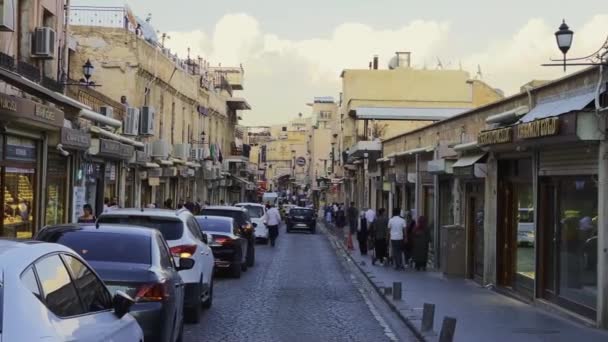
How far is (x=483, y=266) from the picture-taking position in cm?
1962

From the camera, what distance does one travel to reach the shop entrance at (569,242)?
13133 millimetres

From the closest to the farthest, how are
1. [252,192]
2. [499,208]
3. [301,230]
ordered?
[499,208] → [301,230] → [252,192]

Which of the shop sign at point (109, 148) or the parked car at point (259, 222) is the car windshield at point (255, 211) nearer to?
the parked car at point (259, 222)

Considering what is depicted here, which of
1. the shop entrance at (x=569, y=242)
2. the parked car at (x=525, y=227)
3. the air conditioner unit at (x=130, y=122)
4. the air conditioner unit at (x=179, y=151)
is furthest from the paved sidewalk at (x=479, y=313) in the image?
the air conditioner unit at (x=179, y=151)

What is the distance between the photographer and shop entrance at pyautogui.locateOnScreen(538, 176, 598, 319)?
43.1 feet

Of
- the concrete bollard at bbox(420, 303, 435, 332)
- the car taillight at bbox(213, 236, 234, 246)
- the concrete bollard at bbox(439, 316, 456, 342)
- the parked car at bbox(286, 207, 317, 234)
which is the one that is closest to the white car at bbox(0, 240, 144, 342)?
the concrete bollard at bbox(439, 316, 456, 342)

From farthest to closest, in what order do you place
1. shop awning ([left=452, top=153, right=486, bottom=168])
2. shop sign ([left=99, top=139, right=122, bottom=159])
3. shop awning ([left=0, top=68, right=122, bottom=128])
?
shop sign ([left=99, top=139, right=122, bottom=159]), shop awning ([left=452, top=153, right=486, bottom=168]), shop awning ([left=0, top=68, right=122, bottom=128])

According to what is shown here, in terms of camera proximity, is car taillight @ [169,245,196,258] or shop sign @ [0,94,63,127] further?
shop sign @ [0,94,63,127]

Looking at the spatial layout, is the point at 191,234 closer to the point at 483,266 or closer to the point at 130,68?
the point at 483,266

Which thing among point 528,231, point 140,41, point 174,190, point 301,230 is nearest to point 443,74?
point 301,230

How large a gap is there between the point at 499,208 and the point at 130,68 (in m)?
19.6

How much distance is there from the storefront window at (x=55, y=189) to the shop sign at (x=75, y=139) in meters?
0.90

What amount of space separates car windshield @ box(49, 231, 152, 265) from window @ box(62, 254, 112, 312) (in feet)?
10.5

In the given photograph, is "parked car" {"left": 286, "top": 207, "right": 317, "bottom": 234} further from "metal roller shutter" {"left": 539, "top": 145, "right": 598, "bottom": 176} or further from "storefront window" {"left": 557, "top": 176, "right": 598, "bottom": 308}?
"storefront window" {"left": 557, "top": 176, "right": 598, "bottom": 308}
